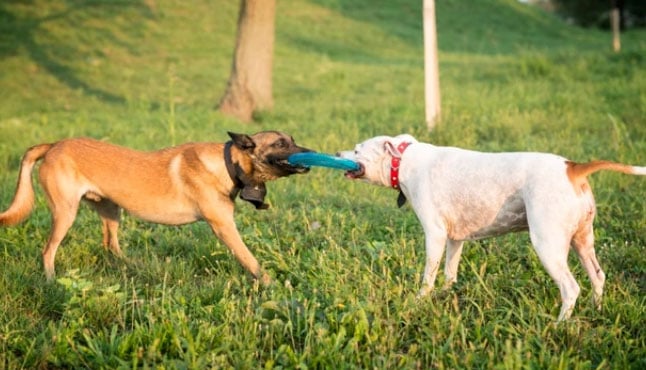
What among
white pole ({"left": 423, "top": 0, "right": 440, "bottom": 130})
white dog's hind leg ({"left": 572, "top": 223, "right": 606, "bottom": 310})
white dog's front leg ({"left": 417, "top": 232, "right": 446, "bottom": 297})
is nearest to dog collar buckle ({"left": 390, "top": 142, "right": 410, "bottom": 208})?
white dog's front leg ({"left": 417, "top": 232, "right": 446, "bottom": 297})

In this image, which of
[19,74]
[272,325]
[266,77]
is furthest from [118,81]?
[272,325]

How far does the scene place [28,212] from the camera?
596 cm

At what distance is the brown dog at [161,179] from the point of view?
577cm

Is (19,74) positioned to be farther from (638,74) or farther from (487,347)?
(487,347)

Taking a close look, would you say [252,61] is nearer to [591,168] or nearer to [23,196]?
[23,196]

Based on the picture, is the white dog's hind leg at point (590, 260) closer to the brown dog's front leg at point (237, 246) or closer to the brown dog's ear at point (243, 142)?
the brown dog's front leg at point (237, 246)

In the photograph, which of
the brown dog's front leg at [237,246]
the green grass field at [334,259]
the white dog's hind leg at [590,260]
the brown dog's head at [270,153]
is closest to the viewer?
the green grass field at [334,259]

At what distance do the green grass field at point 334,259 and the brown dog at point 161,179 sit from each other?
0.40 metres

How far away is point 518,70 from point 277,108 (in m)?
6.55

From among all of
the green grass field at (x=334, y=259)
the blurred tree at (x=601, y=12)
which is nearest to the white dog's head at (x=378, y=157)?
the green grass field at (x=334, y=259)

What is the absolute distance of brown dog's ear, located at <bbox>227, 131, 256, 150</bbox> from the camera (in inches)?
221

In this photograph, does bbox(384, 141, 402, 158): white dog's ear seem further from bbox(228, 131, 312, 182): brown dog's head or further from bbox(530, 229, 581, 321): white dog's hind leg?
bbox(530, 229, 581, 321): white dog's hind leg

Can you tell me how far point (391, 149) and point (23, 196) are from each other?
10.3ft

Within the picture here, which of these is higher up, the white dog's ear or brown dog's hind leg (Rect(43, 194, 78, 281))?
the white dog's ear
